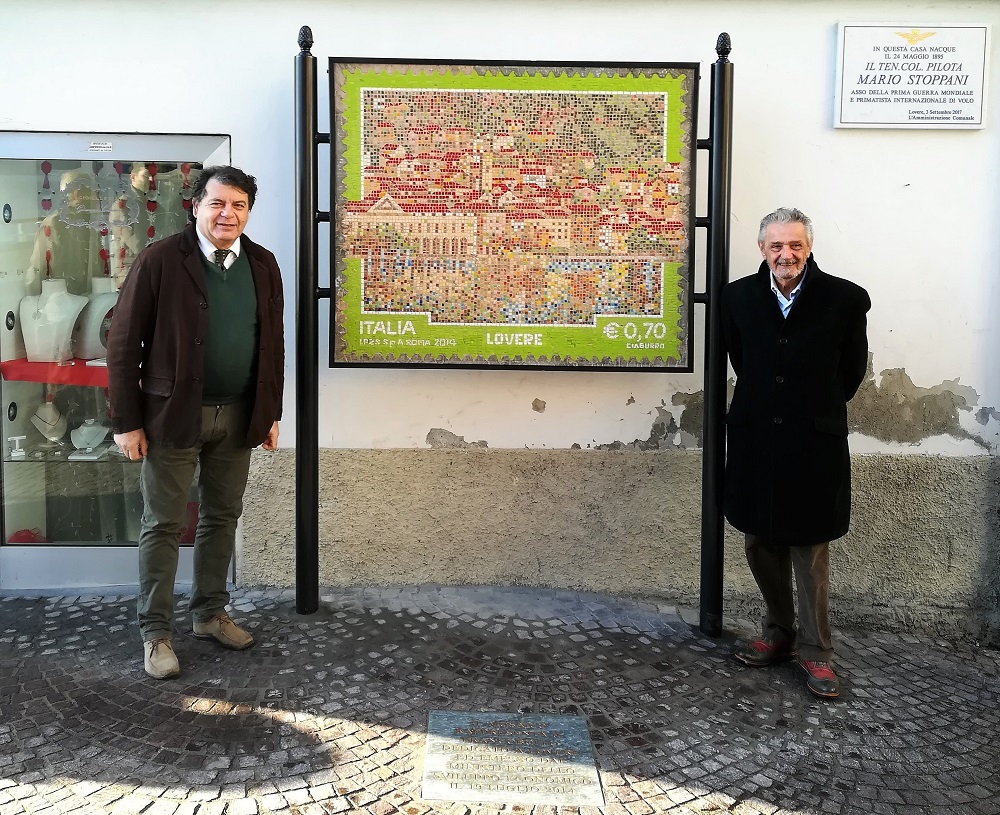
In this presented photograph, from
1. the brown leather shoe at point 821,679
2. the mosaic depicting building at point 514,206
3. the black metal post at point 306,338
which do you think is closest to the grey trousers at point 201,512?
the black metal post at point 306,338

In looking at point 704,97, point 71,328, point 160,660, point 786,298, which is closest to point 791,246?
point 786,298

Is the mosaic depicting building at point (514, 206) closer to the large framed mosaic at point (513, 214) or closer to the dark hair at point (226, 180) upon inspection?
the large framed mosaic at point (513, 214)

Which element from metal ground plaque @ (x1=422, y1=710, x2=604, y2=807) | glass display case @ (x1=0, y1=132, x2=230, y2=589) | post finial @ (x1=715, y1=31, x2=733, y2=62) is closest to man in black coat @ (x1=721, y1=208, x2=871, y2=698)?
post finial @ (x1=715, y1=31, x2=733, y2=62)

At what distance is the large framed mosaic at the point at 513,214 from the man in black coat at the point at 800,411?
0.56 m

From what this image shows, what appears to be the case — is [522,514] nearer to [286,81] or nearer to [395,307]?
[395,307]

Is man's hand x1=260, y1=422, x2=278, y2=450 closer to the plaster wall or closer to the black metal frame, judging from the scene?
the black metal frame

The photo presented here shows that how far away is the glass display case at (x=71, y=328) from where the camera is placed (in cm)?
477

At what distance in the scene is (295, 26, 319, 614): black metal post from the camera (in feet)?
13.9

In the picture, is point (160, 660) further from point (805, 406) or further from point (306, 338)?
point (805, 406)

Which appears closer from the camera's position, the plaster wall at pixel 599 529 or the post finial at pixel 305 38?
the post finial at pixel 305 38

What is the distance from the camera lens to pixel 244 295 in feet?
13.0

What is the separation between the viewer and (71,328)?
16.2 feet

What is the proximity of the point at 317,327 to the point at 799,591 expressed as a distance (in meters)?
2.57

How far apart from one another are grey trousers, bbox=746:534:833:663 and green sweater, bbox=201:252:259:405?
2.39 m
